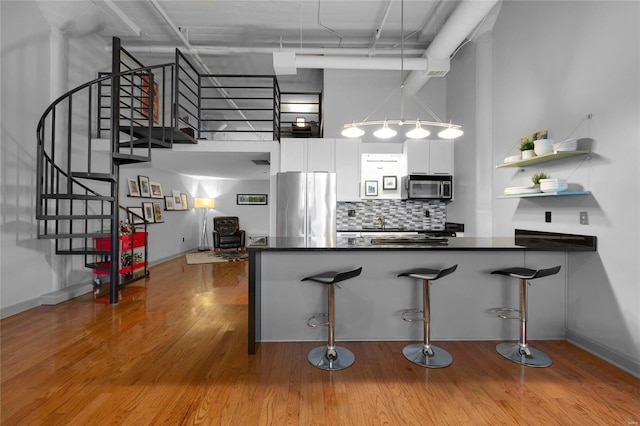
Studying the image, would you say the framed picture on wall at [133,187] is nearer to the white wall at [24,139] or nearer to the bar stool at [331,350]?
the white wall at [24,139]

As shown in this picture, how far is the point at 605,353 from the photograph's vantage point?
8.12 ft

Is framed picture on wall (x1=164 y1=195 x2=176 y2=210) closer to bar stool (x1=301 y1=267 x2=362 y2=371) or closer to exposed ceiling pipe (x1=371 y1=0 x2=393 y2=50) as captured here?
exposed ceiling pipe (x1=371 y1=0 x2=393 y2=50)

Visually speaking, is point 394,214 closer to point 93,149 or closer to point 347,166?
point 347,166

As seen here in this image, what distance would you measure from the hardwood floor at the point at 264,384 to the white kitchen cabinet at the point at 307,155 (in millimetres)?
2722

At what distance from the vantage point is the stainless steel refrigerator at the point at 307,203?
473 cm

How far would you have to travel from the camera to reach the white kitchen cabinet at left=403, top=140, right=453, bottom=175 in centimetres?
514

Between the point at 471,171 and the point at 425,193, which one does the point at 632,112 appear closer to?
the point at 471,171

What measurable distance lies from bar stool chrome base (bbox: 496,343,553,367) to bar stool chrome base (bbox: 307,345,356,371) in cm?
127

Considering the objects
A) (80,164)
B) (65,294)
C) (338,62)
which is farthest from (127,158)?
(338,62)

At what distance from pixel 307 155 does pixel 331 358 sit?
11.1 ft

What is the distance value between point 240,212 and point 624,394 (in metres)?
9.23

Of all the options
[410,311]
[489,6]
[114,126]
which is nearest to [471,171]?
[489,6]

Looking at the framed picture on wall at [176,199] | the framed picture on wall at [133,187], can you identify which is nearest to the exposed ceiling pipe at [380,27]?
the framed picture on wall at [133,187]

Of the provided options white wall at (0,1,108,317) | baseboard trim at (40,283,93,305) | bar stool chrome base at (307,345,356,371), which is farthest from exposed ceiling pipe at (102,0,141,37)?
bar stool chrome base at (307,345,356,371)
